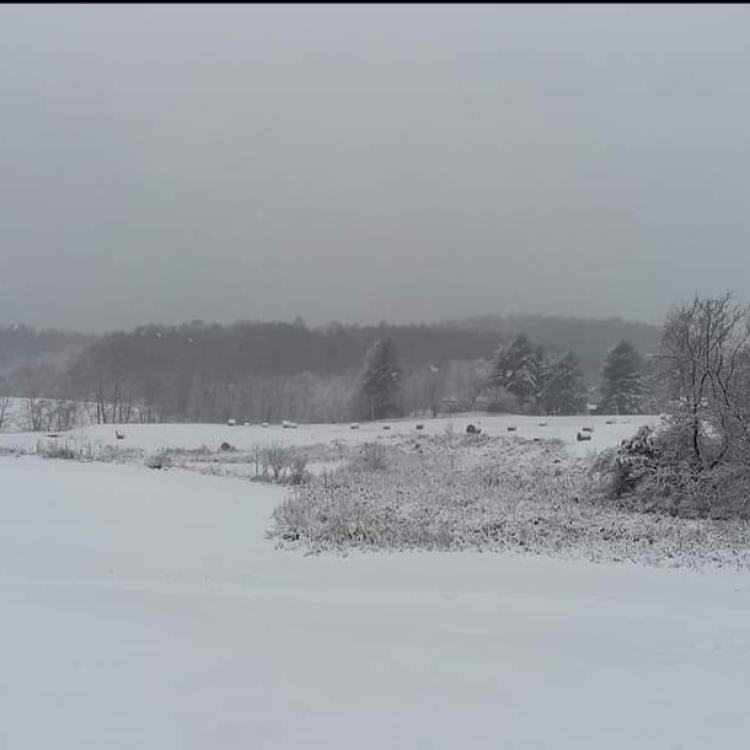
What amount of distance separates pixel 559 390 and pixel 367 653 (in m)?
56.6

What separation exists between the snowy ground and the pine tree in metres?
52.1

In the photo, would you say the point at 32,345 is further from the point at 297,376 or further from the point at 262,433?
the point at 262,433

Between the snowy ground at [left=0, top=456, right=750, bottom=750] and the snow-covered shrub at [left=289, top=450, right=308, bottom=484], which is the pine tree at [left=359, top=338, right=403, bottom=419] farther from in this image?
the snowy ground at [left=0, top=456, right=750, bottom=750]

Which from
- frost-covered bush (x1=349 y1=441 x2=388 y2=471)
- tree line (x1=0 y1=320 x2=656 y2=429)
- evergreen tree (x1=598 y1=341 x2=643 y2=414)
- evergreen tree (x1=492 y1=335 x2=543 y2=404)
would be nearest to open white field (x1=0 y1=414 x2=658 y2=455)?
frost-covered bush (x1=349 y1=441 x2=388 y2=471)

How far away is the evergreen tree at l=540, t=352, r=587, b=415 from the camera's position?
59281mm

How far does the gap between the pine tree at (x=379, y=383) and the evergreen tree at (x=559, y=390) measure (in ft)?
50.5

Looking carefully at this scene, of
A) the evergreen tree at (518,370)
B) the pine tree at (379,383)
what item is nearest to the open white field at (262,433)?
the evergreen tree at (518,370)

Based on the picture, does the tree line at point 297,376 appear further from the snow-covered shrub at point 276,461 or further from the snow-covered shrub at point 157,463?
the snow-covered shrub at point 157,463

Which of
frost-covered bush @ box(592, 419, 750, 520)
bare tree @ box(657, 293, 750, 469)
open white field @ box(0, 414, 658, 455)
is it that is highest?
bare tree @ box(657, 293, 750, 469)

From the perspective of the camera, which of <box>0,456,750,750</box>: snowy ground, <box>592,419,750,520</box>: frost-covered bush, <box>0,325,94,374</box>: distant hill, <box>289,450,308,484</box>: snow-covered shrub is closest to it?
<box>0,456,750,750</box>: snowy ground

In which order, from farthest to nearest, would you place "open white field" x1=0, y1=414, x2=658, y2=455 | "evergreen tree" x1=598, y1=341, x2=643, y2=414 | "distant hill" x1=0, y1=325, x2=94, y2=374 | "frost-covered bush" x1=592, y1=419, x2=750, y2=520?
1. "distant hill" x1=0, y1=325, x2=94, y2=374
2. "evergreen tree" x1=598, y1=341, x2=643, y2=414
3. "open white field" x1=0, y1=414, x2=658, y2=455
4. "frost-covered bush" x1=592, y1=419, x2=750, y2=520

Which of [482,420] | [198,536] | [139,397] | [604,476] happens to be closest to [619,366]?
[482,420]

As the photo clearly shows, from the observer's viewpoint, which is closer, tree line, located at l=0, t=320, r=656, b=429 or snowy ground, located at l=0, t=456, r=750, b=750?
snowy ground, located at l=0, t=456, r=750, b=750

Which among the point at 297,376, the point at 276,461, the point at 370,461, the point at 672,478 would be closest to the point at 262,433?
the point at 370,461
